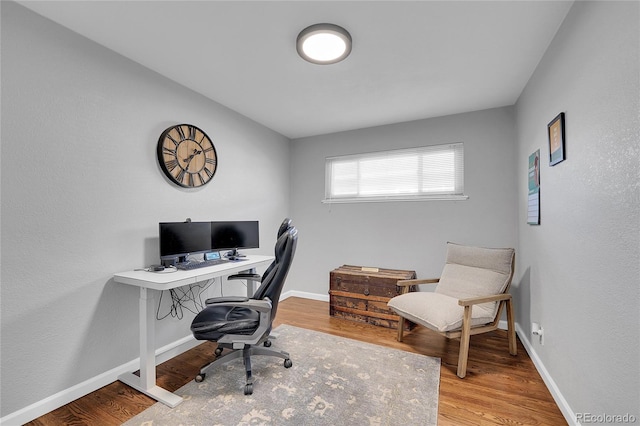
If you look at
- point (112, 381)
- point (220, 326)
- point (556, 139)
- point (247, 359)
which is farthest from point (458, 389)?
point (112, 381)

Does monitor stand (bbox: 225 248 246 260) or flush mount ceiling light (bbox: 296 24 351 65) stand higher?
flush mount ceiling light (bbox: 296 24 351 65)

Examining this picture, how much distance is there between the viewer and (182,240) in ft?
7.92

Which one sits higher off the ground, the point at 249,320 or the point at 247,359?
the point at 249,320

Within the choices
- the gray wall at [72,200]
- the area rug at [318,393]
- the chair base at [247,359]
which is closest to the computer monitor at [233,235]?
the gray wall at [72,200]

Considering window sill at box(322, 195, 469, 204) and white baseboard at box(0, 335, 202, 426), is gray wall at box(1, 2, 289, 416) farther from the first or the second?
window sill at box(322, 195, 469, 204)

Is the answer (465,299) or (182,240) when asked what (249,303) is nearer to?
(182,240)

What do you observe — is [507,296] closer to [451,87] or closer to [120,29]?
[451,87]

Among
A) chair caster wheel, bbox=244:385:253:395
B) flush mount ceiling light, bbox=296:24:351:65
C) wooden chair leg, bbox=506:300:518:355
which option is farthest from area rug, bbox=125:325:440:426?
flush mount ceiling light, bbox=296:24:351:65

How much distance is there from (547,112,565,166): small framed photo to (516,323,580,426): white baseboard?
1.51m

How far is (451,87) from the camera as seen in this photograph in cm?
268

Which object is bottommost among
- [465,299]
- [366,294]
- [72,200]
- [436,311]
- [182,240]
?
[366,294]

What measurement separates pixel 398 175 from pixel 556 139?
1.91 m

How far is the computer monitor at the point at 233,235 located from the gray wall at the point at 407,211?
3.98ft

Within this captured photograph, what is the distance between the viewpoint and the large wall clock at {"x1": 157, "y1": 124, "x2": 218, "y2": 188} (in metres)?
2.47
